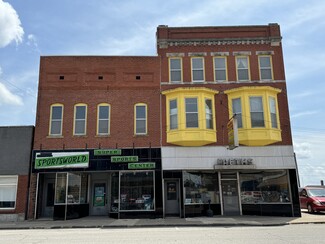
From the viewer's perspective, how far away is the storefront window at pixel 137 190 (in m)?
19.7

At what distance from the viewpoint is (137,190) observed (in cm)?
1984

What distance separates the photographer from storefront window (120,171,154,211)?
19.7m

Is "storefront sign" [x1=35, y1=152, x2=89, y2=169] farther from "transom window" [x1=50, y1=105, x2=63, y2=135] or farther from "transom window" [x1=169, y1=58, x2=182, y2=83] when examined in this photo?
"transom window" [x1=169, y1=58, x2=182, y2=83]

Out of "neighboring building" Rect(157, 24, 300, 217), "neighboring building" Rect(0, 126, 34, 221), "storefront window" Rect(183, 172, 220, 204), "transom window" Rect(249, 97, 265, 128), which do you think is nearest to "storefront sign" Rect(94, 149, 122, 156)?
"neighboring building" Rect(157, 24, 300, 217)

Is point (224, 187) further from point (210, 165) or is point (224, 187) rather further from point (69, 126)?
point (69, 126)

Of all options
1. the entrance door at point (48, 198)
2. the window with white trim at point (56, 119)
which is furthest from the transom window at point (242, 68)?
the entrance door at point (48, 198)

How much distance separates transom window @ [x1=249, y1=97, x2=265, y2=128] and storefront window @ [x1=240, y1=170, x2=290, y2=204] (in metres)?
3.23

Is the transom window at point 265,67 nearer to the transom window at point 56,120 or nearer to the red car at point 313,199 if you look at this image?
the red car at point 313,199

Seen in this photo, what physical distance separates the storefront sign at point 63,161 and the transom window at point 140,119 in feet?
11.7

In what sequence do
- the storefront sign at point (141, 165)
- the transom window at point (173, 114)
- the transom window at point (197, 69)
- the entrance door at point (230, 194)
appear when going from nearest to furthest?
the storefront sign at point (141, 165), the entrance door at point (230, 194), the transom window at point (173, 114), the transom window at point (197, 69)

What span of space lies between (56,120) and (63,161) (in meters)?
2.78

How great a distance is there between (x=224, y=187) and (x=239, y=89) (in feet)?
20.6

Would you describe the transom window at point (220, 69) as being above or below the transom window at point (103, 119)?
above

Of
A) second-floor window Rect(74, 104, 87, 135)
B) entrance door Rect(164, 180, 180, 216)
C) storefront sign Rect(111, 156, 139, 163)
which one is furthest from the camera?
second-floor window Rect(74, 104, 87, 135)
